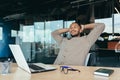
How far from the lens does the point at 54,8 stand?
16.5ft


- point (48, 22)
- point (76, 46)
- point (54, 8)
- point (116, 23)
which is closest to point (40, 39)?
point (48, 22)

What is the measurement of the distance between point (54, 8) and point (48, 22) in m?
0.34

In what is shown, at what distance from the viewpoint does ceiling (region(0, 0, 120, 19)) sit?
15.8 ft

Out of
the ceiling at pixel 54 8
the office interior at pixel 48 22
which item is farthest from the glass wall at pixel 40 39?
the ceiling at pixel 54 8

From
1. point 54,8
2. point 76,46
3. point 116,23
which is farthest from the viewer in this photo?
point 54,8

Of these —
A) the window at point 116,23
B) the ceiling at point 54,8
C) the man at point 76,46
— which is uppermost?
the ceiling at point 54,8

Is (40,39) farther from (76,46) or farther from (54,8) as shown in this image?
(76,46)

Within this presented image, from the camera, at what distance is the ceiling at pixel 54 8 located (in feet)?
15.8

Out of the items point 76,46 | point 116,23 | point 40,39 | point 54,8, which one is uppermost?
point 54,8

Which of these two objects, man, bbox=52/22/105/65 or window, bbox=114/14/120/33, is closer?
man, bbox=52/22/105/65

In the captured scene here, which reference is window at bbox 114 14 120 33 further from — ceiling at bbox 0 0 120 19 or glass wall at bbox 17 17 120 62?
glass wall at bbox 17 17 120 62

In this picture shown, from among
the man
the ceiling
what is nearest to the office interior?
the ceiling

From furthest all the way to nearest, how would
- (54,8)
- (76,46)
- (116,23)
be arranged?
(54,8), (116,23), (76,46)

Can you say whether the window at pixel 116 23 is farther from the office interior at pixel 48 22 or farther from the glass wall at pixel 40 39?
the glass wall at pixel 40 39
